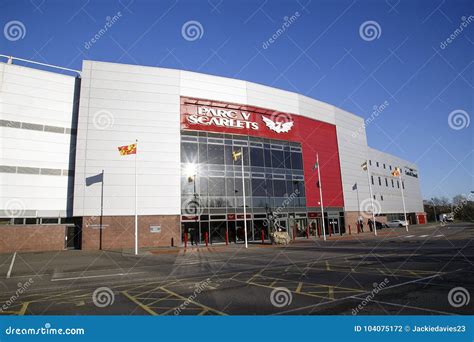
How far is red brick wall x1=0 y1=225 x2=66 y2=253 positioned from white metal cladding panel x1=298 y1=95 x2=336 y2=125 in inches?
1119

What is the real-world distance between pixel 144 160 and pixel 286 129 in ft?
54.1

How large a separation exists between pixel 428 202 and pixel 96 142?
306ft

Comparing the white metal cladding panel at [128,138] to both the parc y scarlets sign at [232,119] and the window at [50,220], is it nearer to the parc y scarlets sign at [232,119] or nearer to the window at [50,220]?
the parc y scarlets sign at [232,119]

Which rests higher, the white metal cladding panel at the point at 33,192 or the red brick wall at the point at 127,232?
the white metal cladding panel at the point at 33,192

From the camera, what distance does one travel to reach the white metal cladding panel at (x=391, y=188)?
2176 inches

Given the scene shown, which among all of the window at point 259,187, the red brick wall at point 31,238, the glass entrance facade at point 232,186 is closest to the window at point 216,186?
the glass entrance facade at point 232,186

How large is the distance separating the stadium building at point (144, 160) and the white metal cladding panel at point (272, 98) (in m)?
0.13

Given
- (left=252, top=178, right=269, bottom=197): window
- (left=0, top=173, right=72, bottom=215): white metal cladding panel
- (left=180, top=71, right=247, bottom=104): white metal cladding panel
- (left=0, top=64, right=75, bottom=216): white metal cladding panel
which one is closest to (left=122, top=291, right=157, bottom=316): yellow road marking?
(left=0, top=173, right=72, bottom=215): white metal cladding panel

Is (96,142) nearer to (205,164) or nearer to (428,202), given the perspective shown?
(205,164)

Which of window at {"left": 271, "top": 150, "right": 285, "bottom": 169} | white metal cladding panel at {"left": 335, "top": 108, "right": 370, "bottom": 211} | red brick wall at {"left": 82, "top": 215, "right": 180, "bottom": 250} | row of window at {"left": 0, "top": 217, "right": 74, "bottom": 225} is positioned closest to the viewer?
row of window at {"left": 0, "top": 217, "right": 74, "bottom": 225}

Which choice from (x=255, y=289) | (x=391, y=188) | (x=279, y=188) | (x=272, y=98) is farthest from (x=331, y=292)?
(x=391, y=188)

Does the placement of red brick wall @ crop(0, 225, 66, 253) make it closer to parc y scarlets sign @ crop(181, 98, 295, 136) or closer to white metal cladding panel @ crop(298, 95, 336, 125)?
parc y scarlets sign @ crop(181, 98, 295, 136)

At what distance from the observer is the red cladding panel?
3105cm

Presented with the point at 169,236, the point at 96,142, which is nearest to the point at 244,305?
the point at 169,236
